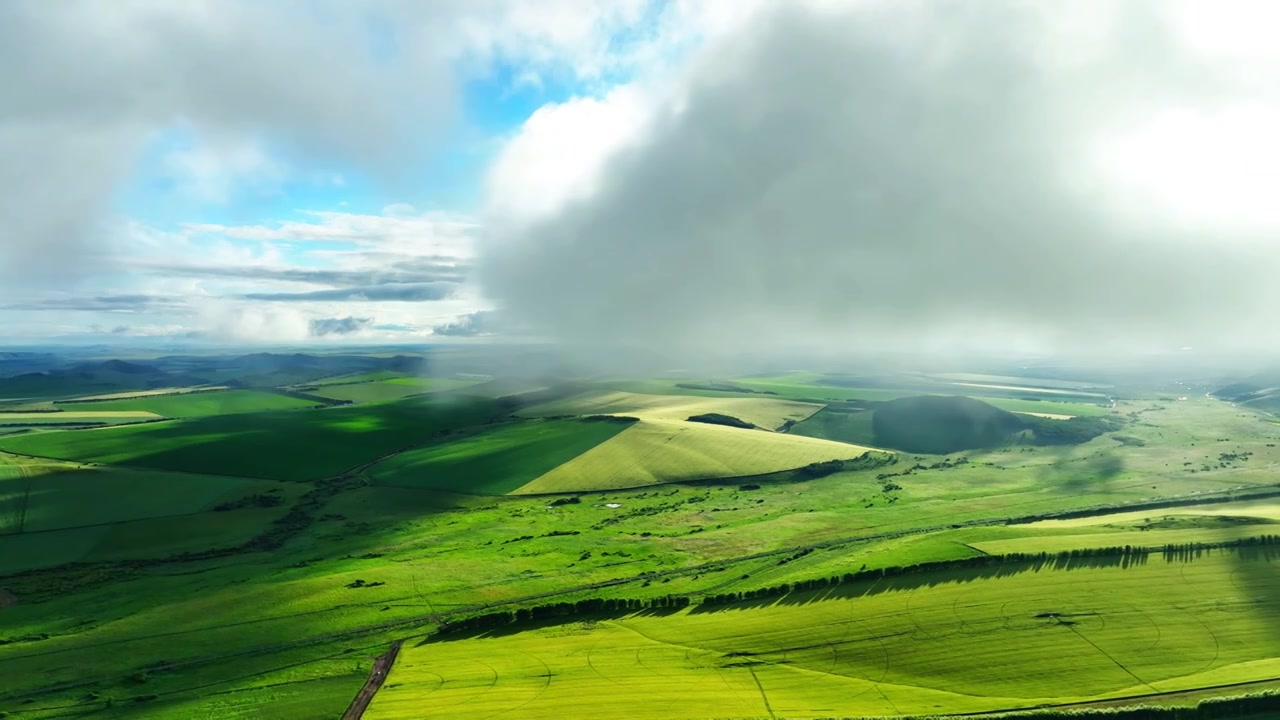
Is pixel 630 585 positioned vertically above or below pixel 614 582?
above

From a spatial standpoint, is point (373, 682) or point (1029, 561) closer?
point (373, 682)

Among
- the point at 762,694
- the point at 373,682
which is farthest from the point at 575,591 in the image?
the point at 762,694

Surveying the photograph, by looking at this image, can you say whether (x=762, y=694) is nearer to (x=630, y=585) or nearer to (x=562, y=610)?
(x=562, y=610)

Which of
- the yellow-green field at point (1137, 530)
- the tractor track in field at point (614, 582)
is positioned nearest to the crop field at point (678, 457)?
the tractor track in field at point (614, 582)

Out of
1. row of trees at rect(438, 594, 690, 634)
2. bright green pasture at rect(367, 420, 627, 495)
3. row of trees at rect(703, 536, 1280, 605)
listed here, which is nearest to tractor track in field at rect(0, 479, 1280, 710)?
row of trees at rect(438, 594, 690, 634)

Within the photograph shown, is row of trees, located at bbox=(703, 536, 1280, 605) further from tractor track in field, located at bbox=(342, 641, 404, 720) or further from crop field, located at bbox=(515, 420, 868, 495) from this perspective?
crop field, located at bbox=(515, 420, 868, 495)

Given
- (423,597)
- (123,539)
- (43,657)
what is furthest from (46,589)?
(423,597)
